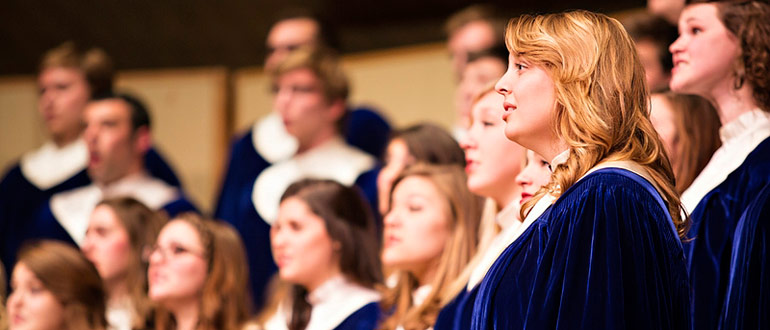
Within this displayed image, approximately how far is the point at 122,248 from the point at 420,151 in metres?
1.07

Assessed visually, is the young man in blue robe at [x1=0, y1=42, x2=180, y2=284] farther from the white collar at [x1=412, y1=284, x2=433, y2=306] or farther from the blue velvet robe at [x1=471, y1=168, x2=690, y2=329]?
the blue velvet robe at [x1=471, y1=168, x2=690, y2=329]

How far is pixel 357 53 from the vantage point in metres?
5.71

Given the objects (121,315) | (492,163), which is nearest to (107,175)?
(121,315)

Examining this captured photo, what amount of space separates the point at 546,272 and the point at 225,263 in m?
1.71

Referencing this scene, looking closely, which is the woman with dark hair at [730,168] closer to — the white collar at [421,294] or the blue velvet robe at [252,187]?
the white collar at [421,294]

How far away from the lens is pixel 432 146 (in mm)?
3162

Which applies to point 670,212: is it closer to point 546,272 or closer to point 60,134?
point 546,272

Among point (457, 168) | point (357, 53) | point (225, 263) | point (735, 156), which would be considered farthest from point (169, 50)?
point (735, 156)

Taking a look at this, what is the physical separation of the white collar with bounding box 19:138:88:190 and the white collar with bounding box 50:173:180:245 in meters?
0.15

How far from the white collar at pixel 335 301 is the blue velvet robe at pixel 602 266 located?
1.29 meters

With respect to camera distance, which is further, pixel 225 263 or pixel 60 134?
pixel 60 134

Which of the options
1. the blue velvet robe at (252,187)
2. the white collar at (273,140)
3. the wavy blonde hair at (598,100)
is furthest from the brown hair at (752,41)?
the white collar at (273,140)

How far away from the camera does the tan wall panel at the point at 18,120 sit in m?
5.71

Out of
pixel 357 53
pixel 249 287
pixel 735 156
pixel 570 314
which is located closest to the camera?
pixel 570 314
